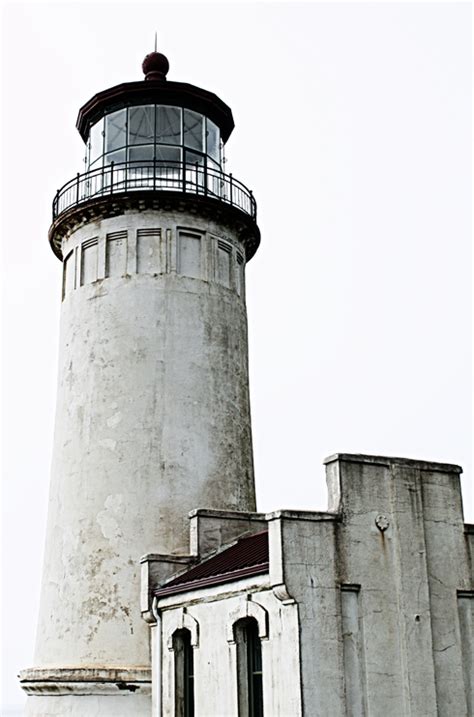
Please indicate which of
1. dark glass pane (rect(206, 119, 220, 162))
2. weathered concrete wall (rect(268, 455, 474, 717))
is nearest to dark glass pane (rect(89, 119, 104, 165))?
dark glass pane (rect(206, 119, 220, 162))

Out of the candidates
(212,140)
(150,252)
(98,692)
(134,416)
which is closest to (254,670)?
(98,692)

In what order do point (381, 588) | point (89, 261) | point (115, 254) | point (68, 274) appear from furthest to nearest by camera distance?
point (68, 274)
point (89, 261)
point (115, 254)
point (381, 588)

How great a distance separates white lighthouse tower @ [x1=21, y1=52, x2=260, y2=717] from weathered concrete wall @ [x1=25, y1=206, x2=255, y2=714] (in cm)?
3

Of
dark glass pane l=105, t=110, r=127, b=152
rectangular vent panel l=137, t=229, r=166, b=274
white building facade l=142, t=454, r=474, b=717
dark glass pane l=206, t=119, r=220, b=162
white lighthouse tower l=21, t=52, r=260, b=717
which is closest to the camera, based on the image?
white building facade l=142, t=454, r=474, b=717

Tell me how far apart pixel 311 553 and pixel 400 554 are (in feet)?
6.15

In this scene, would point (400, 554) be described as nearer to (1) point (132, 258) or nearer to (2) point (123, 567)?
(2) point (123, 567)

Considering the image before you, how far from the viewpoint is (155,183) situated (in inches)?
1038

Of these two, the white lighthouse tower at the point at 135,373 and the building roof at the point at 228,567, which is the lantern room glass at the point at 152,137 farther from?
the building roof at the point at 228,567

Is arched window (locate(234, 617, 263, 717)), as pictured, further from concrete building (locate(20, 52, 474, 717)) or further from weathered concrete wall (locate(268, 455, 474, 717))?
weathered concrete wall (locate(268, 455, 474, 717))

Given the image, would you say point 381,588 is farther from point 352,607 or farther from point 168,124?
point 168,124

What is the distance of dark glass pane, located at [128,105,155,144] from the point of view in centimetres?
2744

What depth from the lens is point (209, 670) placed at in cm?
1869

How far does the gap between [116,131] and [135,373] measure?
734 cm

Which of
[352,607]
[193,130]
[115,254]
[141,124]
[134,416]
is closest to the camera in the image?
[352,607]
